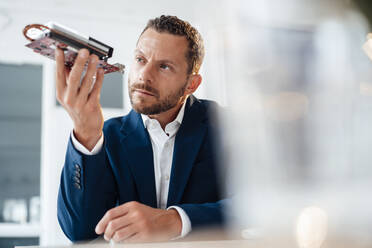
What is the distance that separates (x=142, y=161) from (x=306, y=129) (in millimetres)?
530

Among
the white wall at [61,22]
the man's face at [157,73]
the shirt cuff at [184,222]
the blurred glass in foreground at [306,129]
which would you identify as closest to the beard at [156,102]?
the man's face at [157,73]

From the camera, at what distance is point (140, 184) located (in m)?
0.78

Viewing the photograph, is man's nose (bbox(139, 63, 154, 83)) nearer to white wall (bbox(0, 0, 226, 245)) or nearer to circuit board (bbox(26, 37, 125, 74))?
circuit board (bbox(26, 37, 125, 74))

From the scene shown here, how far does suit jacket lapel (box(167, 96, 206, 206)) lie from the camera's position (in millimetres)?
782

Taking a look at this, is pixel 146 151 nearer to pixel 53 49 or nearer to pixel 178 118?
pixel 178 118

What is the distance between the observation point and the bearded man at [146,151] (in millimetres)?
561

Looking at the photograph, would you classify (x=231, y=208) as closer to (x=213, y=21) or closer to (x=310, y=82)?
(x=310, y=82)

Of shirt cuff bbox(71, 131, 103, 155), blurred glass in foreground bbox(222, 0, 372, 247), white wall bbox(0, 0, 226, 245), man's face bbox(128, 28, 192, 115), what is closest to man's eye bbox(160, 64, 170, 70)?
man's face bbox(128, 28, 192, 115)

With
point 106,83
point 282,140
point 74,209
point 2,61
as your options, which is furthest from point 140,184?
point 2,61

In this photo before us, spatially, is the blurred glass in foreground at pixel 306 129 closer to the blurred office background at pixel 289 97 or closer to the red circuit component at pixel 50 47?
the blurred office background at pixel 289 97

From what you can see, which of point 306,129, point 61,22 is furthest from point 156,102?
point 61,22

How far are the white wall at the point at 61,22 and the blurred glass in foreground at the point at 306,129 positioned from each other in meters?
0.89

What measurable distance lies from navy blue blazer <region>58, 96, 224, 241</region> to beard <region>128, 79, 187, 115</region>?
37mm

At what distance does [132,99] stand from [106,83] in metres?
1.56
